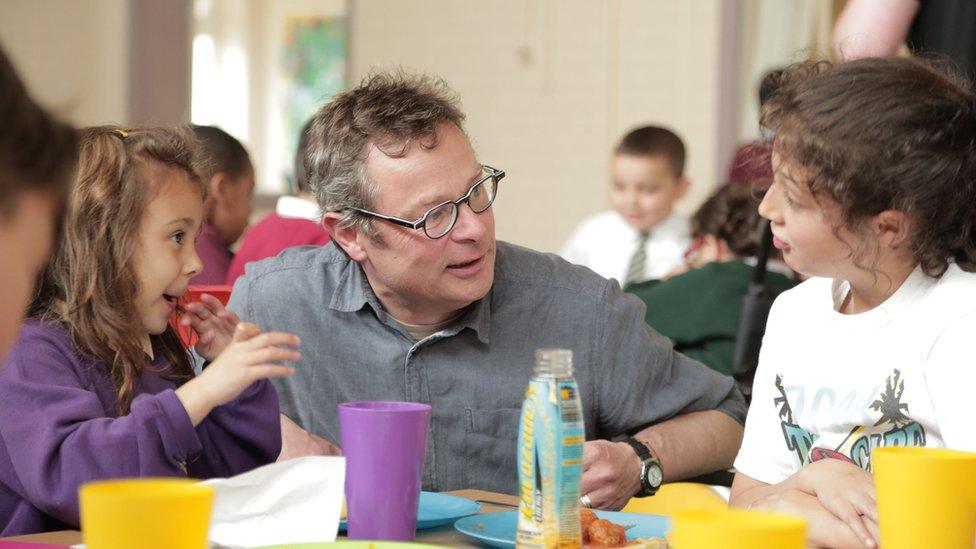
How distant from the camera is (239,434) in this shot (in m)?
1.60

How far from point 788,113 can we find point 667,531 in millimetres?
608

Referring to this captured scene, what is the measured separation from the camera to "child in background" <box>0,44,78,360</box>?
79 centimetres

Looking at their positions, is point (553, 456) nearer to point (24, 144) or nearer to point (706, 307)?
point (24, 144)

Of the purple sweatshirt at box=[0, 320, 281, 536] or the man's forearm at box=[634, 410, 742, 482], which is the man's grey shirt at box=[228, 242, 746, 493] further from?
the purple sweatshirt at box=[0, 320, 281, 536]

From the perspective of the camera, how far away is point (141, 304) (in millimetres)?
1574

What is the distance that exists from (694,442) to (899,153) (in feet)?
1.96

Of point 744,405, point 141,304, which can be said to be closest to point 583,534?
point 141,304

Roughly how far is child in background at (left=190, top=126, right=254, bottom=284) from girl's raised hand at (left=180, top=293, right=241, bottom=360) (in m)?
1.36

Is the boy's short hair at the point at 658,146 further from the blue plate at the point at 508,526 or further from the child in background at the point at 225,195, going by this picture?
the blue plate at the point at 508,526

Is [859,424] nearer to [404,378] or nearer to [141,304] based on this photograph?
[404,378]

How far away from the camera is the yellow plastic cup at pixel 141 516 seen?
2.79 feet

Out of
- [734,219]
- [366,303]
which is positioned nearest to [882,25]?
[734,219]

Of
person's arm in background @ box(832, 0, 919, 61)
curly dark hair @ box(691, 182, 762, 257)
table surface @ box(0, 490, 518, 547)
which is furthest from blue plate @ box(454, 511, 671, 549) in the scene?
curly dark hair @ box(691, 182, 762, 257)

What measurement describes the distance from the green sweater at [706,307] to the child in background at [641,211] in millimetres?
1807
